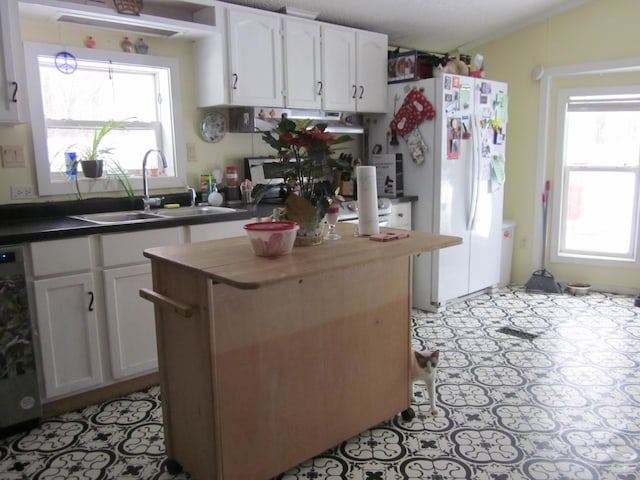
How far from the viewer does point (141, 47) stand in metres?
3.17

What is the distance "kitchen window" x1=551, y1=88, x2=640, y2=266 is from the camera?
14.6 ft

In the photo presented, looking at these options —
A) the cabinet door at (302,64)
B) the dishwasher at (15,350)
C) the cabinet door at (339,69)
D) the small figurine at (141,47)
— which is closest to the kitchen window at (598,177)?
the cabinet door at (339,69)

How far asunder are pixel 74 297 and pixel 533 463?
7.00 ft

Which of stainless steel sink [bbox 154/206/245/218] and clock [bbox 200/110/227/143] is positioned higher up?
clock [bbox 200/110/227/143]

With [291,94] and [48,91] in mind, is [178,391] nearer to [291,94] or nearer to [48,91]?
[48,91]

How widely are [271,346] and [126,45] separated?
2.19 metres

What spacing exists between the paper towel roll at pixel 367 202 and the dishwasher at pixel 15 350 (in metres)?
1.48

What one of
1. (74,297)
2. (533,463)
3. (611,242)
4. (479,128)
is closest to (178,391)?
(74,297)

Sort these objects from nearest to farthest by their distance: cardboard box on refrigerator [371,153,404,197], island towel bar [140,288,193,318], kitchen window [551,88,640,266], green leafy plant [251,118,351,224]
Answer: island towel bar [140,288,193,318]
green leafy plant [251,118,351,224]
cardboard box on refrigerator [371,153,404,197]
kitchen window [551,88,640,266]

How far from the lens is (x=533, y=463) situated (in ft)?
6.91

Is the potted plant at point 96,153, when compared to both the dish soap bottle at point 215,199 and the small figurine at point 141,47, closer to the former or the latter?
the small figurine at point 141,47

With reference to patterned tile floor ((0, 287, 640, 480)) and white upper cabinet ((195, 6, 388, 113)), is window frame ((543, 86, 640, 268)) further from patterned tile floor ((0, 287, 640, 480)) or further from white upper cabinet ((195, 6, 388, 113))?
white upper cabinet ((195, 6, 388, 113))

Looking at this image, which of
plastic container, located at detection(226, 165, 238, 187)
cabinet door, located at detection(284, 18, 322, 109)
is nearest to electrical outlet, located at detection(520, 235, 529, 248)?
cabinet door, located at detection(284, 18, 322, 109)

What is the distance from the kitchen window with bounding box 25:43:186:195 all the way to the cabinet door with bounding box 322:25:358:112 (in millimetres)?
1038
